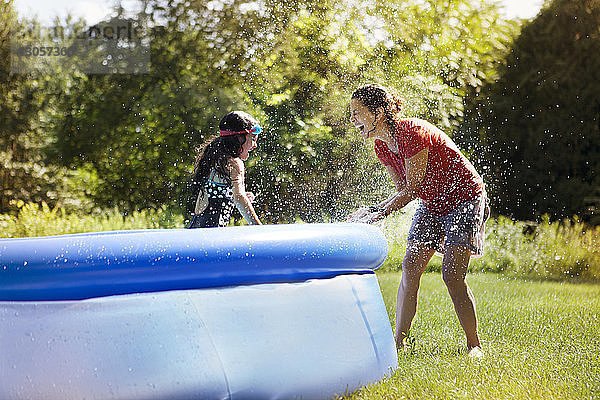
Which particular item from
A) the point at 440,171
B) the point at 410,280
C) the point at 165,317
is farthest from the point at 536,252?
the point at 165,317

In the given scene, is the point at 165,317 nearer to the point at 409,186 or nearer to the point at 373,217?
the point at 373,217

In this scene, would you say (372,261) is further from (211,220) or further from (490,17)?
(490,17)

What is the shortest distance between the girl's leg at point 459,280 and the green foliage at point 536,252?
461cm

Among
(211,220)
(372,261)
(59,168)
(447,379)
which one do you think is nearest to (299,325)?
(372,261)

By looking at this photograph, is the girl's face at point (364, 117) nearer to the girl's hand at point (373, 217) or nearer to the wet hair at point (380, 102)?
the wet hair at point (380, 102)

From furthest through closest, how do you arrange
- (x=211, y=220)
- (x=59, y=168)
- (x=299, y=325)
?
(x=59, y=168), (x=211, y=220), (x=299, y=325)

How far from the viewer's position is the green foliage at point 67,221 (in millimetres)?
8578

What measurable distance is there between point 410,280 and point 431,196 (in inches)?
15.9

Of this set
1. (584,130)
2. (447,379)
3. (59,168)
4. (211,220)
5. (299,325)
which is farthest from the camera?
(59,168)

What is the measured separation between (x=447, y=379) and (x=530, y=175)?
743 centimetres

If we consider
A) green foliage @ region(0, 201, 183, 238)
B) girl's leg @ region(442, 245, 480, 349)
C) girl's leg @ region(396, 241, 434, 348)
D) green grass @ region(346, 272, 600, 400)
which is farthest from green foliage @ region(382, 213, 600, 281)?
girl's leg @ region(442, 245, 480, 349)

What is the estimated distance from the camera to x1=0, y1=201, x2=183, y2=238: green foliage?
8.58m

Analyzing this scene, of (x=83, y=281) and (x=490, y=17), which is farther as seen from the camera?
(x=490, y=17)

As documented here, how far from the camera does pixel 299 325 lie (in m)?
2.61
